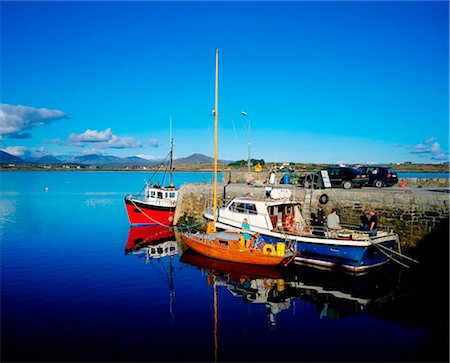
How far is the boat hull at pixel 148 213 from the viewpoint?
2855 centimetres

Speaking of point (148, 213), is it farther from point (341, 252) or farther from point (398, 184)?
point (398, 184)

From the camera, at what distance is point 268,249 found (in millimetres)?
16594

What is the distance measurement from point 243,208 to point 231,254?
303 centimetres

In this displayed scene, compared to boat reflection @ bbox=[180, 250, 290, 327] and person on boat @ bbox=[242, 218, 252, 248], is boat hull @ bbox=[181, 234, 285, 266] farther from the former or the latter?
person on boat @ bbox=[242, 218, 252, 248]

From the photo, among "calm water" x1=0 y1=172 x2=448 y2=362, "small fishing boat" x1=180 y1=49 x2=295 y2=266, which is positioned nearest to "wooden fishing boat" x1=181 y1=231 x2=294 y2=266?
"small fishing boat" x1=180 y1=49 x2=295 y2=266

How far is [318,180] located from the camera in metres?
23.6

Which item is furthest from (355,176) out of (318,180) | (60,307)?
(60,307)

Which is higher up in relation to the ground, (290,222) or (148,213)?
(290,222)

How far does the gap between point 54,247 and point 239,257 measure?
11340 mm

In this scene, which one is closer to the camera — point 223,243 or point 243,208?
point 223,243

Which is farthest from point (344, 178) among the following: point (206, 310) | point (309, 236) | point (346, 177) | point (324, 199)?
point (206, 310)

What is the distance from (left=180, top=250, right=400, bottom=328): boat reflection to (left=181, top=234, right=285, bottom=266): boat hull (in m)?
0.33

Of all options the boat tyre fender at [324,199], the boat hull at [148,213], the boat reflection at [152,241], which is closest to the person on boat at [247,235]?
the boat reflection at [152,241]

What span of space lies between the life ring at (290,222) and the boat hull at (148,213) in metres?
12.1
